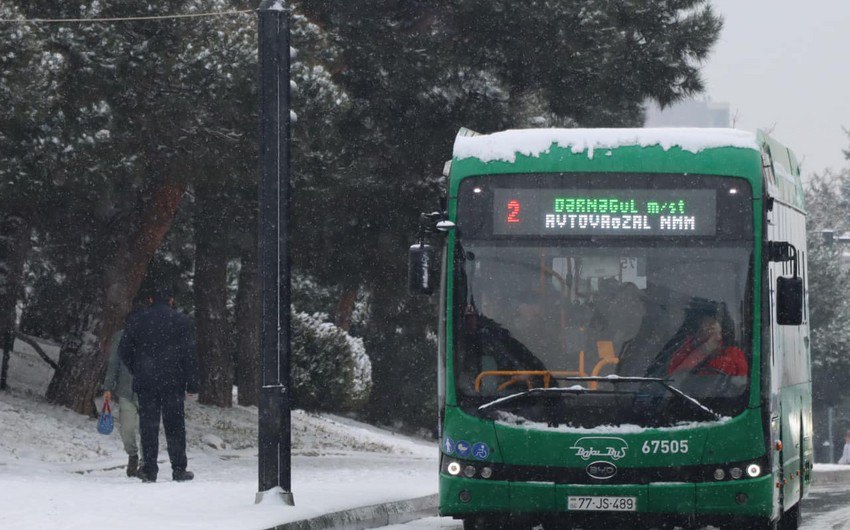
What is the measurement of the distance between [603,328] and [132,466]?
701 centimetres

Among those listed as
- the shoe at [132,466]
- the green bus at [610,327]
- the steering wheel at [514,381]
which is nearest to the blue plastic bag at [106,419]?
the shoe at [132,466]

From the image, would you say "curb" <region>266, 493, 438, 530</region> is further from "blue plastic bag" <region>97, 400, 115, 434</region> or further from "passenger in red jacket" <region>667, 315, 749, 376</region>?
"blue plastic bag" <region>97, 400, 115, 434</region>

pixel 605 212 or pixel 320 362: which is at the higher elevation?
pixel 605 212

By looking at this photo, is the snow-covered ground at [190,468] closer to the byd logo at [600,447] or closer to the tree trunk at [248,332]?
the tree trunk at [248,332]

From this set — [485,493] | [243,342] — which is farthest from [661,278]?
[243,342]

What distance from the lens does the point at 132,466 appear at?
55.1ft

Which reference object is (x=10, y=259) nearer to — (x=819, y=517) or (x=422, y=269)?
(x=819, y=517)

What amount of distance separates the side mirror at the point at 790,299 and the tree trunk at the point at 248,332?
17937 mm

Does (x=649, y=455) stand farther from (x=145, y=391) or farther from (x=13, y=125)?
(x=13, y=125)

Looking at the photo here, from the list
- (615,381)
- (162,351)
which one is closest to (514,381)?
(615,381)

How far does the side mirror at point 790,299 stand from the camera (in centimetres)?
1103

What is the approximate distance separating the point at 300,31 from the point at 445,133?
3.71 metres

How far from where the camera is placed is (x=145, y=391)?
1575 cm

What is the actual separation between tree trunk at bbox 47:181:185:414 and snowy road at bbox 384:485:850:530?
27.7 ft
